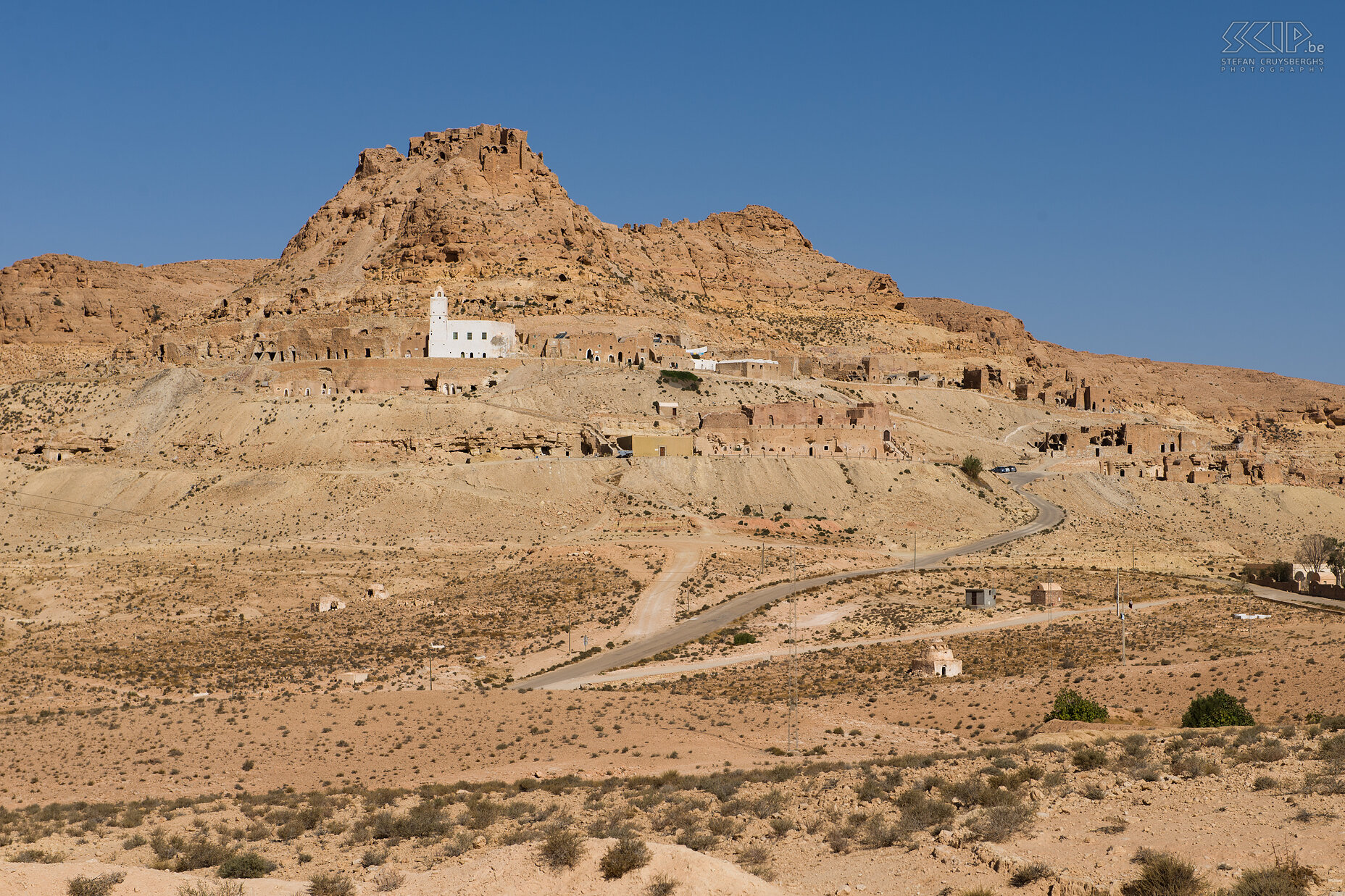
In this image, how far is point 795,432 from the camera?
70375 millimetres

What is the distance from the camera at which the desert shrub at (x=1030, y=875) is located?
40.4 ft

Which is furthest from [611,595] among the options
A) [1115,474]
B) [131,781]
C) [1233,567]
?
[1115,474]

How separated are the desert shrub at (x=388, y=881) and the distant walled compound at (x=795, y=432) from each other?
55.2 meters

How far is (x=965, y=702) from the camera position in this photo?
28.3 meters

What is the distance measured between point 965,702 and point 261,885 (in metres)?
19.1

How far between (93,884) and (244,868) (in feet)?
7.01

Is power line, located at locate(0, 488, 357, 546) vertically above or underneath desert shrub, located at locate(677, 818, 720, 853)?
underneath

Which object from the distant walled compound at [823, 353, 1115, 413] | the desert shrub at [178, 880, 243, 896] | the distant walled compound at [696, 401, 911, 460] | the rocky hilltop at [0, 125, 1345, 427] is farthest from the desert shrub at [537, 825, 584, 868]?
the distant walled compound at [823, 353, 1115, 413]

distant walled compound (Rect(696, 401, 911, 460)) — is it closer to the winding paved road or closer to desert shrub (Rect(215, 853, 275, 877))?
the winding paved road

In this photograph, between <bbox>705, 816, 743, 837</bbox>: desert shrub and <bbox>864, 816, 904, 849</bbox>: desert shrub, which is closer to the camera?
<bbox>864, 816, 904, 849</bbox>: desert shrub

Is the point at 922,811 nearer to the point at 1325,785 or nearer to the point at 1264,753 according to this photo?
the point at 1325,785

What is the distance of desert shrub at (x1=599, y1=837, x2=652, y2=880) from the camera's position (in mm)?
12656

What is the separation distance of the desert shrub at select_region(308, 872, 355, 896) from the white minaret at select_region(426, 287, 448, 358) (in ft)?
221

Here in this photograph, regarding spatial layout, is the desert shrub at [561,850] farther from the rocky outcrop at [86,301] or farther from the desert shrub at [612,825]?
the rocky outcrop at [86,301]
